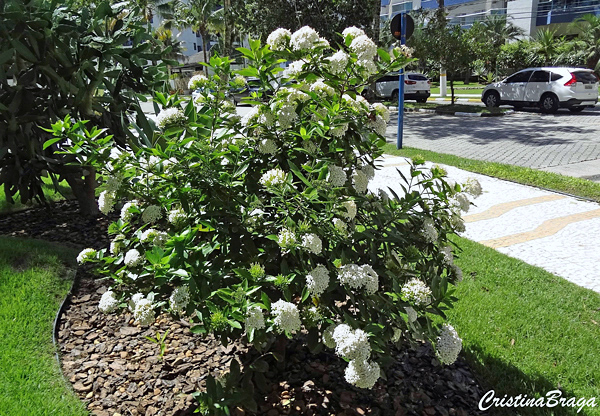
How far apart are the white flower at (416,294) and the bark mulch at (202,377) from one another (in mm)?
832

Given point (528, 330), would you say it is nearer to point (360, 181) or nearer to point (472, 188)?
point (472, 188)

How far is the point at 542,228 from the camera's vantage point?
19.4 ft

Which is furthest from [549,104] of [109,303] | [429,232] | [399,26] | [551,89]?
[109,303]

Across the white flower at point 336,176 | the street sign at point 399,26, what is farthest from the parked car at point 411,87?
the white flower at point 336,176

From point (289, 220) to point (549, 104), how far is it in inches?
744

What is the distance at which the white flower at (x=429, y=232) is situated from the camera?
243 cm

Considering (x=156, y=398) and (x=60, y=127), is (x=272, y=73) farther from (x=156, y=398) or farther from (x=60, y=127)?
(x=156, y=398)

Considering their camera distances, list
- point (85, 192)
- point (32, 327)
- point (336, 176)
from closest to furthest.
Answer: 1. point (336, 176)
2. point (32, 327)
3. point (85, 192)

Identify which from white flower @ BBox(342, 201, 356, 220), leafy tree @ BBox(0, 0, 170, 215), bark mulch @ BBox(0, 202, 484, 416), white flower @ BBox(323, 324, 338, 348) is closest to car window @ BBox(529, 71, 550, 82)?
leafy tree @ BBox(0, 0, 170, 215)

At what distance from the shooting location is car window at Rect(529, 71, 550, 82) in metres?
18.1

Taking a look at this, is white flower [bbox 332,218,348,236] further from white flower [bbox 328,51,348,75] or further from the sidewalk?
the sidewalk

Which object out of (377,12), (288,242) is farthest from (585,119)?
(288,242)

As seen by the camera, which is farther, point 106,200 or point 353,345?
point 106,200

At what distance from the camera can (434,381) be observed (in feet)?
9.61
